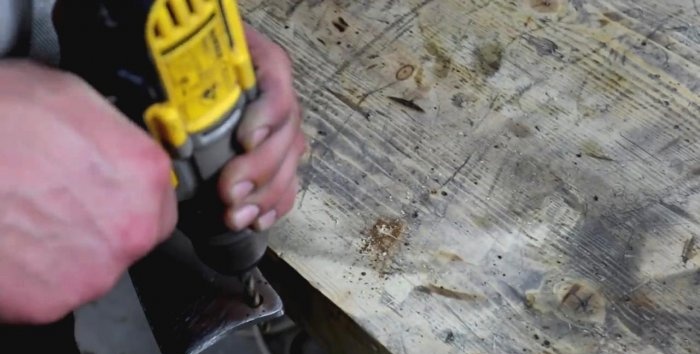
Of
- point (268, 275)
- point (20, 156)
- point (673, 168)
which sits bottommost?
point (268, 275)

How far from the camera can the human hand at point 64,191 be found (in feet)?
1.72

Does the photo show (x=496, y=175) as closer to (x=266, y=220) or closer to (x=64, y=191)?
(x=266, y=220)

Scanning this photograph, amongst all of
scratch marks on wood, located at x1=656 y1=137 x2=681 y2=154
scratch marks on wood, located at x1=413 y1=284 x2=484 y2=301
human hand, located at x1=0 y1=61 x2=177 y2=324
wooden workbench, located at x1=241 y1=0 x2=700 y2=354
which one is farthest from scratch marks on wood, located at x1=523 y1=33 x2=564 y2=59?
human hand, located at x1=0 y1=61 x2=177 y2=324

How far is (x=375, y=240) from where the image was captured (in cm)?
74

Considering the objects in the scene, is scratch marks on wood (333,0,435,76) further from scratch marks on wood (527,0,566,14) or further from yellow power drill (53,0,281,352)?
yellow power drill (53,0,281,352)

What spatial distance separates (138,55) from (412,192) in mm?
286

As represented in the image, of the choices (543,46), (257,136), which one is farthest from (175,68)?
(543,46)

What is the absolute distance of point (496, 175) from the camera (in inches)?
29.9

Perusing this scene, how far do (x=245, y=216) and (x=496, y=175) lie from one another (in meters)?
0.21

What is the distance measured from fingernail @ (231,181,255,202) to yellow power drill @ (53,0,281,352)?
1 centimetres

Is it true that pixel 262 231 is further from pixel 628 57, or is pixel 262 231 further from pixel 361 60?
pixel 628 57

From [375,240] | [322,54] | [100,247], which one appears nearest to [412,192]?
[375,240]

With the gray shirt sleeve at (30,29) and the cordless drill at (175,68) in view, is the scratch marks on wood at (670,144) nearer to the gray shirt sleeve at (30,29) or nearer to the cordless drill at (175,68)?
the cordless drill at (175,68)

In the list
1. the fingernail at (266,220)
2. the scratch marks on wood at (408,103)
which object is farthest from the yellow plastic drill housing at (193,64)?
the scratch marks on wood at (408,103)
